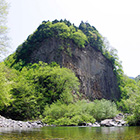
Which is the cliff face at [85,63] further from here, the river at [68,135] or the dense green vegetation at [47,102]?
the river at [68,135]

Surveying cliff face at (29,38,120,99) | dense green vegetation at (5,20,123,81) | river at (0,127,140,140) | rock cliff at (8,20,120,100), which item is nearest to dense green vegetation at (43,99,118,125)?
river at (0,127,140,140)

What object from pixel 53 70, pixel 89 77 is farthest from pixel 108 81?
pixel 53 70

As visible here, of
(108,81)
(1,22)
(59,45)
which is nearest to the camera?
(1,22)

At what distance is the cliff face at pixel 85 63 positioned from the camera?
197ft

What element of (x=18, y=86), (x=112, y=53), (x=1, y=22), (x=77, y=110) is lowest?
(x=77, y=110)

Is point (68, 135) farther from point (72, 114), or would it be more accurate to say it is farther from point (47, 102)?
point (47, 102)

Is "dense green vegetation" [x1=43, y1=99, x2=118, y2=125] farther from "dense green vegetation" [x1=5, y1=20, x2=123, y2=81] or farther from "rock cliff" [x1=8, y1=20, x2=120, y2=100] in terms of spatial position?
"dense green vegetation" [x1=5, y1=20, x2=123, y2=81]

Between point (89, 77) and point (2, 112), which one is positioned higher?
point (89, 77)

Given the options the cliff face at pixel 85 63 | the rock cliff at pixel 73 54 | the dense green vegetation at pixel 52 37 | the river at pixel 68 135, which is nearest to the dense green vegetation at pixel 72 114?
the river at pixel 68 135

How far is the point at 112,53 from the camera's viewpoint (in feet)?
256

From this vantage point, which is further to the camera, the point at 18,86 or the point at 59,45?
the point at 59,45

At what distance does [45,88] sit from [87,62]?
86.5ft

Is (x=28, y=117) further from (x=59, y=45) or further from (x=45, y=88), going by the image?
(x=59, y=45)

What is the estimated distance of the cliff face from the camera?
5997 centimetres
